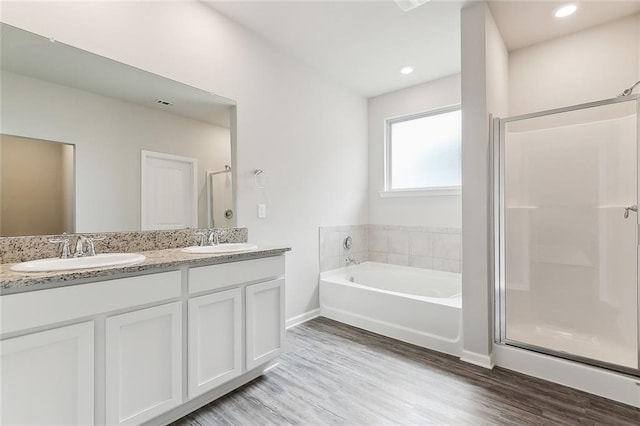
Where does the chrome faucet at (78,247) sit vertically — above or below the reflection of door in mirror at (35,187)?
below

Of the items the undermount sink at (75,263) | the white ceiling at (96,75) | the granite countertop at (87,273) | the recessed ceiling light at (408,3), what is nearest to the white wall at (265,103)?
the white ceiling at (96,75)

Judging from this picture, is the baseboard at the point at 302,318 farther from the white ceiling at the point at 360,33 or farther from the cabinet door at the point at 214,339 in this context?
the white ceiling at the point at 360,33

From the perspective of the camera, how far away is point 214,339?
170 centimetres

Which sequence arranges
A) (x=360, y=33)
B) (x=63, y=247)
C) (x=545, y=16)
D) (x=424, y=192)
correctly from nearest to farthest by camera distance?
(x=63, y=247), (x=545, y=16), (x=360, y=33), (x=424, y=192)

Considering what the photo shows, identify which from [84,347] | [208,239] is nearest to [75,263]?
[84,347]

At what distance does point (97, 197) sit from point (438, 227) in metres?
3.15

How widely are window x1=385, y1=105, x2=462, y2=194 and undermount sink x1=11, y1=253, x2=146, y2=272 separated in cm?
298

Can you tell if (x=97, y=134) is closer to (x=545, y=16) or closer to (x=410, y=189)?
(x=410, y=189)

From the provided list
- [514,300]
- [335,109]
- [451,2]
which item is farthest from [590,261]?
[335,109]

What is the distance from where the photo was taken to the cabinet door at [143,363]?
4.31 ft

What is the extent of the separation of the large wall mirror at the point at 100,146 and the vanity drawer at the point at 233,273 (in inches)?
24.3

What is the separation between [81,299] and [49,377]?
1.02ft

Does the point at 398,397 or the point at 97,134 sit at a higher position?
the point at 97,134

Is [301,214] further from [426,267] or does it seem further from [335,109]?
[426,267]
